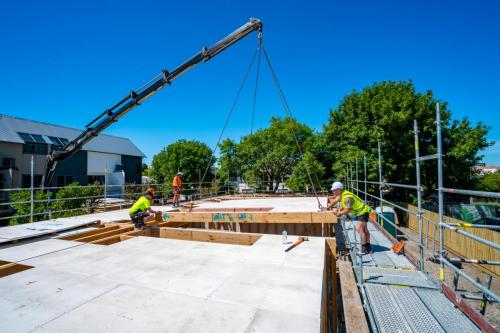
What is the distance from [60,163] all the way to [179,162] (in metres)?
13.8

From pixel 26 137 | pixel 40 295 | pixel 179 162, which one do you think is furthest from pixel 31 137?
pixel 40 295

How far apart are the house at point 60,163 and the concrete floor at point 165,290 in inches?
716

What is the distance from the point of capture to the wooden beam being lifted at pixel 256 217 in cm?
774

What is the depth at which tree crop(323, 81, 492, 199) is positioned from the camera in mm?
17788

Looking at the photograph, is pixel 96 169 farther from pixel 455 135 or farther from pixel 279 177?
pixel 455 135

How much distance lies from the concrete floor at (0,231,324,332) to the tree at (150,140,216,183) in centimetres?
2912

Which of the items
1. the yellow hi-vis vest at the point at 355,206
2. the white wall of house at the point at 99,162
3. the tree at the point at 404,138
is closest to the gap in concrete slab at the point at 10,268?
the yellow hi-vis vest at the point at 355,206

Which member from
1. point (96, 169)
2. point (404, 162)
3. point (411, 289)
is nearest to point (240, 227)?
point (411, 289)

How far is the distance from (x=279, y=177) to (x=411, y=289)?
20713 millimetres

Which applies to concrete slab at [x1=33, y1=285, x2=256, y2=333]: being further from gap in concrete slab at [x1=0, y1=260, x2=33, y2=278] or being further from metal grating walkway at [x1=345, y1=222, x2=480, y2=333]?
gap in concrete slab at [x1=0, y1=260, x2=33, y2=278]

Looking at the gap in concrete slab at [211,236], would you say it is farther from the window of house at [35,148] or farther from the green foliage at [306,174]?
the window of house at [35,148]

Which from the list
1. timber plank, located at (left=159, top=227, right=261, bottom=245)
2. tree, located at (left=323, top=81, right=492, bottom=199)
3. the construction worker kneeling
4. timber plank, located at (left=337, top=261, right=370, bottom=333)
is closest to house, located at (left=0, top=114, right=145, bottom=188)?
the construction worker kneeling

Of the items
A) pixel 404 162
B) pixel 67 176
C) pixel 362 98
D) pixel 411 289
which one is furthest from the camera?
pixel 67 176

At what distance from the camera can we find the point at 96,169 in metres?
30.4
